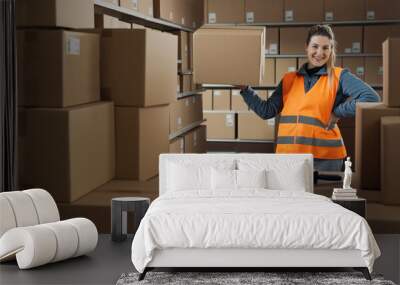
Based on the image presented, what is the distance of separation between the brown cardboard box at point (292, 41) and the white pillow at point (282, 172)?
5621mm

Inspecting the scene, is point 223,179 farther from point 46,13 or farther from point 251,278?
point 46,13

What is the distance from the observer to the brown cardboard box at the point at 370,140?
4.96m

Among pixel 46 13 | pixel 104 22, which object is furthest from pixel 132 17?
pixel 46 13

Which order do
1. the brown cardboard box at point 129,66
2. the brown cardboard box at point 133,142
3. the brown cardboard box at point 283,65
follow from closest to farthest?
1. the brown cardboard box at point 129,66
2. the brown cardboard box at point 133,142
3. the brown cardboard box at point 283,65

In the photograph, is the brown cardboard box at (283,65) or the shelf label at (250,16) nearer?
the shelf label at (250,16)

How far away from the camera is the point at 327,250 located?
366cm

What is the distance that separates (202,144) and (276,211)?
5.43 metres

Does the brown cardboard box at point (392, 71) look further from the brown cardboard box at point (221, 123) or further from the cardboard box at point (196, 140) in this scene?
the brown cardboard box at point (221, 123)

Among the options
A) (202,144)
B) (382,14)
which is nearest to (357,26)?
(382,14)

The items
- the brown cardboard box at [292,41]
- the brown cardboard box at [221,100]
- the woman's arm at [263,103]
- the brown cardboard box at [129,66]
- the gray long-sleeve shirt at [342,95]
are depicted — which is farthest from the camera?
the brown cardboard box at [221,100]

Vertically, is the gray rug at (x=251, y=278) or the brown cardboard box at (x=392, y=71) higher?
the brown cardboard box at (x=392, y=71)

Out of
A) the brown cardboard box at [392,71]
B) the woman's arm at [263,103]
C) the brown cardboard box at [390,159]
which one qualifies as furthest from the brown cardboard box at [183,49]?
the brown cardboard box at [390,159]

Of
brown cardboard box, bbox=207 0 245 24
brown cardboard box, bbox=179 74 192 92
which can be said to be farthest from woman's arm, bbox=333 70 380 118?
brown cardboard box, bbox=207 0 245 24

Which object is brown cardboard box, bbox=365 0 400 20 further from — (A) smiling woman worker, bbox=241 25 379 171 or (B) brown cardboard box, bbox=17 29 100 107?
(B) brown cardboard box, bbox=17 29 100 107
